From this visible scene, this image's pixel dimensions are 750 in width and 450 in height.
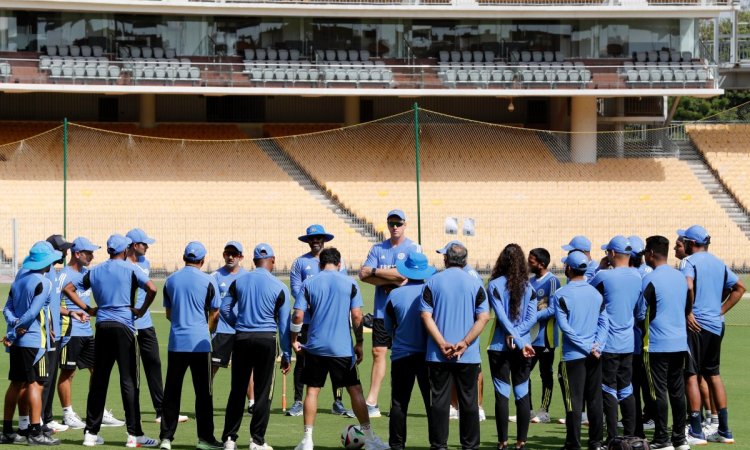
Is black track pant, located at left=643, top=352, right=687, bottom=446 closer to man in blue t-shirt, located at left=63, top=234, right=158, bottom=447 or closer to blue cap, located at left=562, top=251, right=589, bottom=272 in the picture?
blue cap, located at left=562, top=251, right=589, bottom=272

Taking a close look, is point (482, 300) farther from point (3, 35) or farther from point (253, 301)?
point (3, 35)

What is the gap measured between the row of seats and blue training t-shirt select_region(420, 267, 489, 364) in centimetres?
3254

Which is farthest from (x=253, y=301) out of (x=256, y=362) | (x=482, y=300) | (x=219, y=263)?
(x=219, y=263)

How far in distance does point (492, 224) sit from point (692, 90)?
38.3ft

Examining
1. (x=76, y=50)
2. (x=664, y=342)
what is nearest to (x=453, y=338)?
(x=664, y=342)

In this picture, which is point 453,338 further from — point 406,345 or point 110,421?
point 110,421

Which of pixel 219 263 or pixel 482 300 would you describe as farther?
pixel 219 263

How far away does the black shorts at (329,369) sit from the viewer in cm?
1044

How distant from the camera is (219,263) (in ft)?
103

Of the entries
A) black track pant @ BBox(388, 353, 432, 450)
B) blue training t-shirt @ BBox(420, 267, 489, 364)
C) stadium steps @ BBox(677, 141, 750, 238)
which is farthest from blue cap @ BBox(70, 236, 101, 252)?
stadium steps @ BBox(677, 141, 750, 238)

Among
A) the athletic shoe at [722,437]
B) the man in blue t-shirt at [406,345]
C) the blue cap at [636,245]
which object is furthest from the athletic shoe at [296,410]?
the athletic shoe at [722,437]

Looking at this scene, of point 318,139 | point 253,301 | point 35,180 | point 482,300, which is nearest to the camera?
point 482,300

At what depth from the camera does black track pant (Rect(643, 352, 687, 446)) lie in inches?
413

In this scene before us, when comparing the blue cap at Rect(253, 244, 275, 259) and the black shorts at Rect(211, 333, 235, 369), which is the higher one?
the blue cap at Rect(253, 244, 275, 259)
